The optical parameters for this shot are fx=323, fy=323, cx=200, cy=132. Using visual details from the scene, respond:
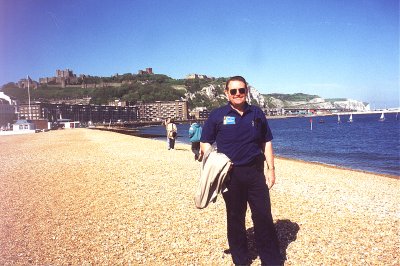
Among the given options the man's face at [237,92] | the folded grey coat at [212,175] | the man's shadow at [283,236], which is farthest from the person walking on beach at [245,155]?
the man's shadow at [283,236]

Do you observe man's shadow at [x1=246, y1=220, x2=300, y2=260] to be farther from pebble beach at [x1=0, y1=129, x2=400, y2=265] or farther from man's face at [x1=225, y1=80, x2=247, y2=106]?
man's face at [x1=225, y1=80, x2=247, y2=106]

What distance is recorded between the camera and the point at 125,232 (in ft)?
18.7

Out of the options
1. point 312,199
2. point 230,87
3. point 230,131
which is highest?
point 230,87

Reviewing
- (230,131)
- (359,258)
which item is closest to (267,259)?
(359,258)

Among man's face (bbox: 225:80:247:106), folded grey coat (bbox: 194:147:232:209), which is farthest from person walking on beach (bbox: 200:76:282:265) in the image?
folded grey coat (bbox: 194:147:232:209)

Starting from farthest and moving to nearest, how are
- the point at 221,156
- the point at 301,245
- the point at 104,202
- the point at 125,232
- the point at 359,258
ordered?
the point at 104,202 → the point at 125,232 → the point at 301,245 → the point at 359,258 → the point at 221,156

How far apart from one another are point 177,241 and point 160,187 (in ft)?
14.0

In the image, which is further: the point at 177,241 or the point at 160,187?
the point at 160,187

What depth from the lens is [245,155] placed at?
13.3ft

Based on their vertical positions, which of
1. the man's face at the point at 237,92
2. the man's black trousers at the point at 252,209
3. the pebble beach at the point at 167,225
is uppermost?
the man's face at the point at 237,92

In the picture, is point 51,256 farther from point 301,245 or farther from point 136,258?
point 301,245

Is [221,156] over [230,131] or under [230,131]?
under

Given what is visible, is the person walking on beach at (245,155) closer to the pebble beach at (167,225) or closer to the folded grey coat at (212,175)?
the folded grey coat at (212,175)

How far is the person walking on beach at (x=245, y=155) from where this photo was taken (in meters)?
4.07
